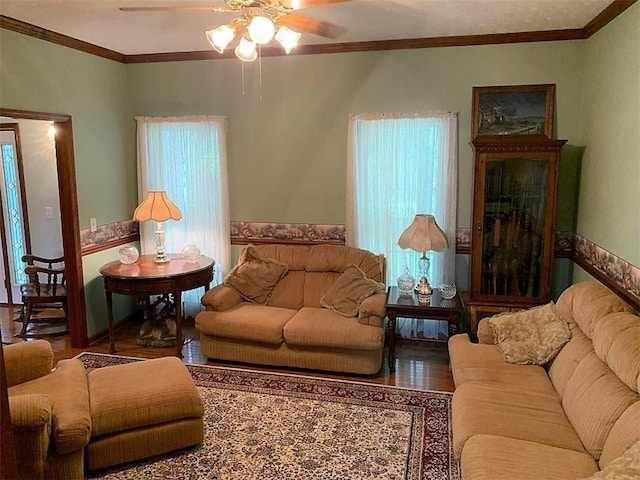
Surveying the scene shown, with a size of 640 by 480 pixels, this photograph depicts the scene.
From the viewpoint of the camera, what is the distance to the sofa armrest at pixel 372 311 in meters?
3.86

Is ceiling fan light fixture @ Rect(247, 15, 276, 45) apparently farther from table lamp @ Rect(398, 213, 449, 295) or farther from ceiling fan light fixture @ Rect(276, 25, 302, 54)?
table lamp @ Rect(398, 213, 449, 295)

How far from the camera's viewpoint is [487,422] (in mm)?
2414

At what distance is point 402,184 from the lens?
4.51 m

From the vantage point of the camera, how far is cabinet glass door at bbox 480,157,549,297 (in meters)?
3.91

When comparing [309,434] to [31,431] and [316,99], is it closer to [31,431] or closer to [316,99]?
[31,431]

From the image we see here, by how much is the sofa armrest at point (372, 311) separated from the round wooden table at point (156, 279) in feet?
4.82

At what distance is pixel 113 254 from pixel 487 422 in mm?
3876

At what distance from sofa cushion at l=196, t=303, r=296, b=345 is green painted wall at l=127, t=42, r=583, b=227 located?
1.13m

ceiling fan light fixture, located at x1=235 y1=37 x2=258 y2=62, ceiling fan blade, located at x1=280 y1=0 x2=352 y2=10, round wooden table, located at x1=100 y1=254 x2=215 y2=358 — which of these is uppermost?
ceiling fan blade, located at x1=280 y1=0 x2=352 y2=10

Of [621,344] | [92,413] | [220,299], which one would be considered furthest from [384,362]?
[92,413]

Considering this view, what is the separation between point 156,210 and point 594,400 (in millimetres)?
3617

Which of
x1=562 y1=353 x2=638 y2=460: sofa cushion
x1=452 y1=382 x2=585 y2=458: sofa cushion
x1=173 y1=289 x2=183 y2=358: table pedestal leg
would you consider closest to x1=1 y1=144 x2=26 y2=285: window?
x1=173 y1=289 x2=183 y2=358: table pedestal leg

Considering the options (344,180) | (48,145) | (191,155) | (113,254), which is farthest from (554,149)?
(48,145)

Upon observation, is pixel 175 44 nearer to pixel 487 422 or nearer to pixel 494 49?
pixel 494 49
